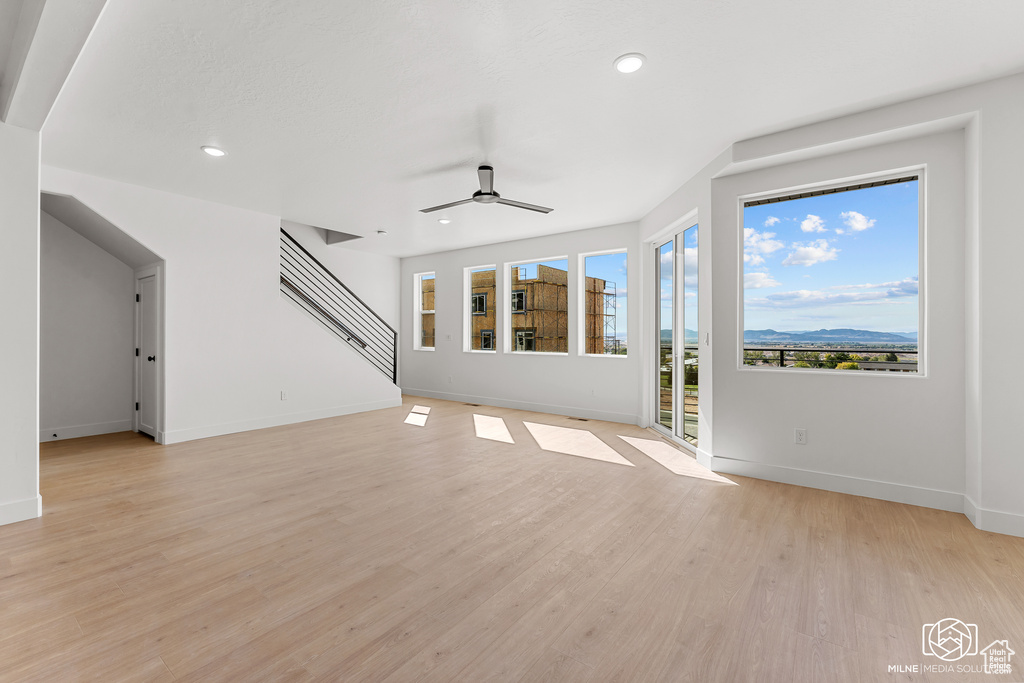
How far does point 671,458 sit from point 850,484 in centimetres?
146

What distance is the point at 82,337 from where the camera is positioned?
5371 mm

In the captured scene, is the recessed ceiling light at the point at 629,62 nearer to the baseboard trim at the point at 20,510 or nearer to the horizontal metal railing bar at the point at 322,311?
the baseboard trim at the point at 20,510

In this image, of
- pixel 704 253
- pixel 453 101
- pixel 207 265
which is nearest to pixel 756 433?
pixel 704 253

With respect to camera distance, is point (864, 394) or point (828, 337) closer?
point (864, 394)

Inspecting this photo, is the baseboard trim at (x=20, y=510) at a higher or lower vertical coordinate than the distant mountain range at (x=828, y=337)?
lower

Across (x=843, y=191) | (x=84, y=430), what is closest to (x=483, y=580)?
(x=843, y=191)

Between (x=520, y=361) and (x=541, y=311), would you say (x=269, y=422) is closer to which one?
(x=520, y=361)

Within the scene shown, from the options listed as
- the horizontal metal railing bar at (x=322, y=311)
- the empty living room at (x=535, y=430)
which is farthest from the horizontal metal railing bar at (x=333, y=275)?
the empty living room at (x=535, y=430)

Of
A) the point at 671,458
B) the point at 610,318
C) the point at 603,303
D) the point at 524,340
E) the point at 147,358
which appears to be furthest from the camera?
the point at 524,340

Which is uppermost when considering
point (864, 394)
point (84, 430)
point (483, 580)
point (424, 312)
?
point (424, 312)

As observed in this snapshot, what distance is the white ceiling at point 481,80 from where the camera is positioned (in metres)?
2.19

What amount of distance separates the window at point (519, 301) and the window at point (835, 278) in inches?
157

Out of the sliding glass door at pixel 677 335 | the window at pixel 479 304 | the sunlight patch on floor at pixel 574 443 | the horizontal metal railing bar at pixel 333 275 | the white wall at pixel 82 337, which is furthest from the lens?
the window at pixel 479 304

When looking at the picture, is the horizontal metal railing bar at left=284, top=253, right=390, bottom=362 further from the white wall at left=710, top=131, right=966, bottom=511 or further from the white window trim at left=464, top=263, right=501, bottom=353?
the white wall at left=710, top=131, right=966, bottom=511
